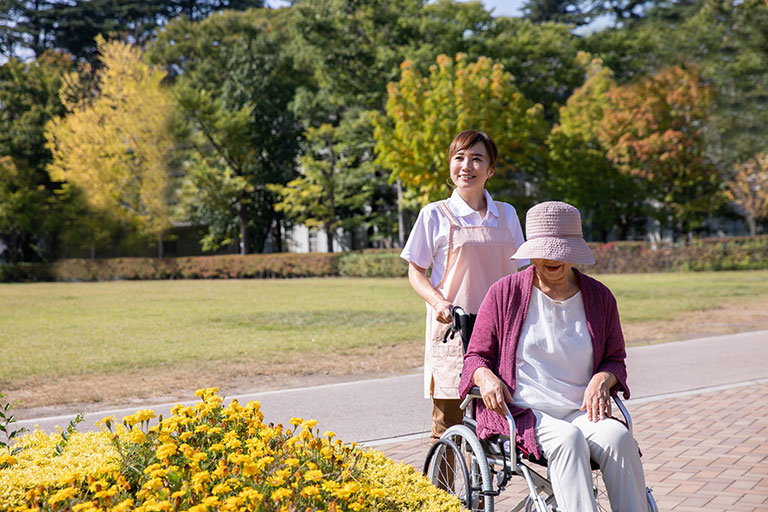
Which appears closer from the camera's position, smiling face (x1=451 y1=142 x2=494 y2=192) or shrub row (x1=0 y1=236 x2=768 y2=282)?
smiling face (x1=451 y1=142 x2=494 y2=192)

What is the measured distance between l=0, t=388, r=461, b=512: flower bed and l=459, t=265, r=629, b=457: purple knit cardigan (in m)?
0.50

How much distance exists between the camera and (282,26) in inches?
1932

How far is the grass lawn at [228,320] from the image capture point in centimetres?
1151

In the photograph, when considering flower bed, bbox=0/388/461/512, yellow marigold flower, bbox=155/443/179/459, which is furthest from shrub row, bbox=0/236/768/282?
yellow marigold flower, bbox=155/443/179/459

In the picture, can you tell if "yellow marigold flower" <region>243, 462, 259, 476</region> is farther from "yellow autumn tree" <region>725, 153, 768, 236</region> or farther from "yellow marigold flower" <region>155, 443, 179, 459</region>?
"yellow autumn tree" <region>725, 153, 768, 236</region>

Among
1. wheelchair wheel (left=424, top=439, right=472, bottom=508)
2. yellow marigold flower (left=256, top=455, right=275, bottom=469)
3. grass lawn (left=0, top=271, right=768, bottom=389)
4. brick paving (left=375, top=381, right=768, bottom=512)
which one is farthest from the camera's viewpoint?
grass lawn (left=0, top=271, right=768, bottom=389)

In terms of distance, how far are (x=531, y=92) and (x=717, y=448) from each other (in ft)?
131

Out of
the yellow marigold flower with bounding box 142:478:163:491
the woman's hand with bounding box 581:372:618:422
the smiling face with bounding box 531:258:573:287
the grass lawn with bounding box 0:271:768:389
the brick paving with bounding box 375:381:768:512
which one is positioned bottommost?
the brick paving with bounding box 375:381:768:512

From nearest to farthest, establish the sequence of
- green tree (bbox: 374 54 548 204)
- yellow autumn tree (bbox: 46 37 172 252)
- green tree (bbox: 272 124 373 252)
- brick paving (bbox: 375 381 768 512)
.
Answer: brick paving (bbox: 375 381 768 512), green tree (bbox: 374 54 548 204), yellow autumn tree (bbox: 46 37 172 252), green tree (bbox: 272 124 373 252)

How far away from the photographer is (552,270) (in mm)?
3422

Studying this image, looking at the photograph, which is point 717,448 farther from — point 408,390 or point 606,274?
point 606,274

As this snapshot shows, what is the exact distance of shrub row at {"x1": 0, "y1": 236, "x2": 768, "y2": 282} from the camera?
32250 millimetres

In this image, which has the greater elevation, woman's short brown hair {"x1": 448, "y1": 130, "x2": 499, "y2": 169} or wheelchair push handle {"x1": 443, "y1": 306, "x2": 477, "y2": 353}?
woman's short brown hair {"x1": 448, "y1": 130, "x2": 499, "y2": 169}

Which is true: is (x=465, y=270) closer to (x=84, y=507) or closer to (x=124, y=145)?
(x=84, y=507)
